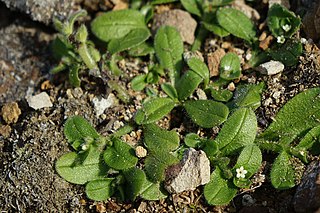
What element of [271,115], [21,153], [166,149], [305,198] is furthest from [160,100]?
[305,198]

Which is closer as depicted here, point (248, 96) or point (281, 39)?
point (248, 96)

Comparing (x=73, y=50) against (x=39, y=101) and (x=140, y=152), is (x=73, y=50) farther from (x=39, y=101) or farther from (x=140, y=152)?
(x=140, y=152)

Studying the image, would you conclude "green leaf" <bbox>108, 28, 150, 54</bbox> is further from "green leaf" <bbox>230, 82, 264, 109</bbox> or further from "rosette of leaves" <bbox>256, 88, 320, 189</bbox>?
"rosette of leaves" <bbox>256, 88, 320, 189</bbox>

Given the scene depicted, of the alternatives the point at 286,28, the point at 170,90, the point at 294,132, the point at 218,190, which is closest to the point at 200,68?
the point at 170,90

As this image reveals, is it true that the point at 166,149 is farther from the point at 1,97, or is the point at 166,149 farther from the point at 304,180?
the point at 1,97

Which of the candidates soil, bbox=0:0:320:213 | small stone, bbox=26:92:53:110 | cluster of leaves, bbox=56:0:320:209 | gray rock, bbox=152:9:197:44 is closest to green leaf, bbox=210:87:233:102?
cluster of leaves, bbox=56:0:320:209

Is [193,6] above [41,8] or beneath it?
above
